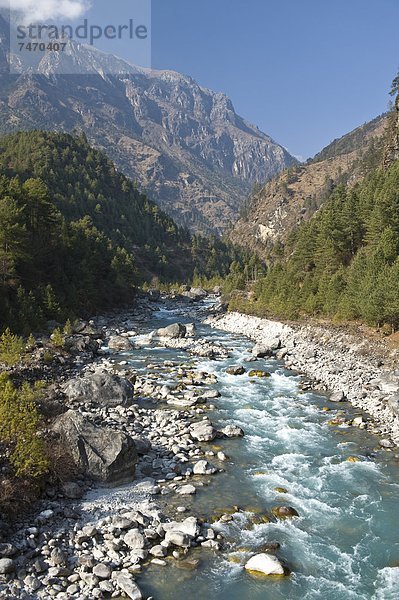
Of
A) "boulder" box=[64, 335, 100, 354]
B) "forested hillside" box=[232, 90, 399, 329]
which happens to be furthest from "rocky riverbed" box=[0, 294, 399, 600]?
"forested hillside" box=[232, 90, 399, 329]

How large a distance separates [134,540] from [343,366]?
1014 inches

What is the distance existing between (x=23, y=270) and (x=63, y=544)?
4402 centimetres

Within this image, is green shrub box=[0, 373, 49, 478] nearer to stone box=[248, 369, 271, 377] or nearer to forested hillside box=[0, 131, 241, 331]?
stone box=[248, 369, 271, 377]

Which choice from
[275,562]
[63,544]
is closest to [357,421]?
[275,562]

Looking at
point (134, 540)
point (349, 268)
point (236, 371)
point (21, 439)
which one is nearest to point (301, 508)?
point (134, 540)

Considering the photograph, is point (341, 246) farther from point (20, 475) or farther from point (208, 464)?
point (20, 475)

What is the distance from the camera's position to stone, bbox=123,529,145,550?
13.6 meters

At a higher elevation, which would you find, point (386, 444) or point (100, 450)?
point (100, 450)

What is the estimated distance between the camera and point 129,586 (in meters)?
11.9

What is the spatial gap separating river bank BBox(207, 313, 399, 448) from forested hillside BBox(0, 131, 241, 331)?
26.4 m

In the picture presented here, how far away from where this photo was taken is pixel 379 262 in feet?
149

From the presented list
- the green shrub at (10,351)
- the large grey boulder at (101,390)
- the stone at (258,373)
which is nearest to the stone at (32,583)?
the large grey boulder at (101,390)

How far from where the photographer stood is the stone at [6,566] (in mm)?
11969

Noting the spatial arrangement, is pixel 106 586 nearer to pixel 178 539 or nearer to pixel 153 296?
pixel 178 539
